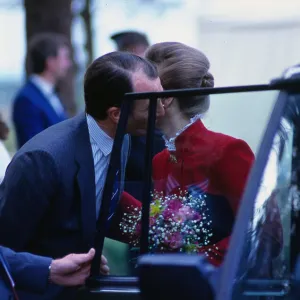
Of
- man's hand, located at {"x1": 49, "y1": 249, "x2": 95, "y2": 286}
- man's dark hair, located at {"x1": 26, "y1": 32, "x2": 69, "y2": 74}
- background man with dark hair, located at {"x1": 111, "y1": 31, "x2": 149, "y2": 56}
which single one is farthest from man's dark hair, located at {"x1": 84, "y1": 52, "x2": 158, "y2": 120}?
man's dark hair, located at {"x1": 26, "y1": 32, "x2": 69, "y2": 74}

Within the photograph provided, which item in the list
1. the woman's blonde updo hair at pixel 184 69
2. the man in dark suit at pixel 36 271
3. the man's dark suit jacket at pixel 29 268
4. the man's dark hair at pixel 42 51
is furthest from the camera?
the man's dark hair at pixel 42 51

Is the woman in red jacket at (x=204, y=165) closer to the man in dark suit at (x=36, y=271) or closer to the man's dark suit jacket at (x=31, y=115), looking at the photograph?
the man in dark suit at (x=36, y=271)

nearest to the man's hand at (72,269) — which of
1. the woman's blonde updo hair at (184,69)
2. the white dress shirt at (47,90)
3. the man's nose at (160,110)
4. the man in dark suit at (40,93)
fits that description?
the man's nose at (160,110)

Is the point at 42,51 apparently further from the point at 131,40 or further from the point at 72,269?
the point at 72,269

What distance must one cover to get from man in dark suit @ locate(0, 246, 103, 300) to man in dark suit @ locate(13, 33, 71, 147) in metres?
3.44

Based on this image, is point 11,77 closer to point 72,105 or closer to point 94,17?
point 94,17

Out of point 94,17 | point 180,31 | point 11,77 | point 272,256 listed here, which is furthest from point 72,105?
point 272,256

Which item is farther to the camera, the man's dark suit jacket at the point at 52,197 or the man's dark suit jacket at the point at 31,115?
the man's dark suit jacket at the point at 31,115

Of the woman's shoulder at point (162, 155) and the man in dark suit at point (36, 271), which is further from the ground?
the woman's shoulder at point (162, 155)

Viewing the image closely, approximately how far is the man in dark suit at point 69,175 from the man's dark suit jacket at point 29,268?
0.25 feet

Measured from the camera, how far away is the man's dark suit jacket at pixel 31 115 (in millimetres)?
7008

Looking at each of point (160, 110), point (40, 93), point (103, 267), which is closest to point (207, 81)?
point (160, 110)

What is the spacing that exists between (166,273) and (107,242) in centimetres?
88

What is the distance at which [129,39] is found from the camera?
21.3ft
